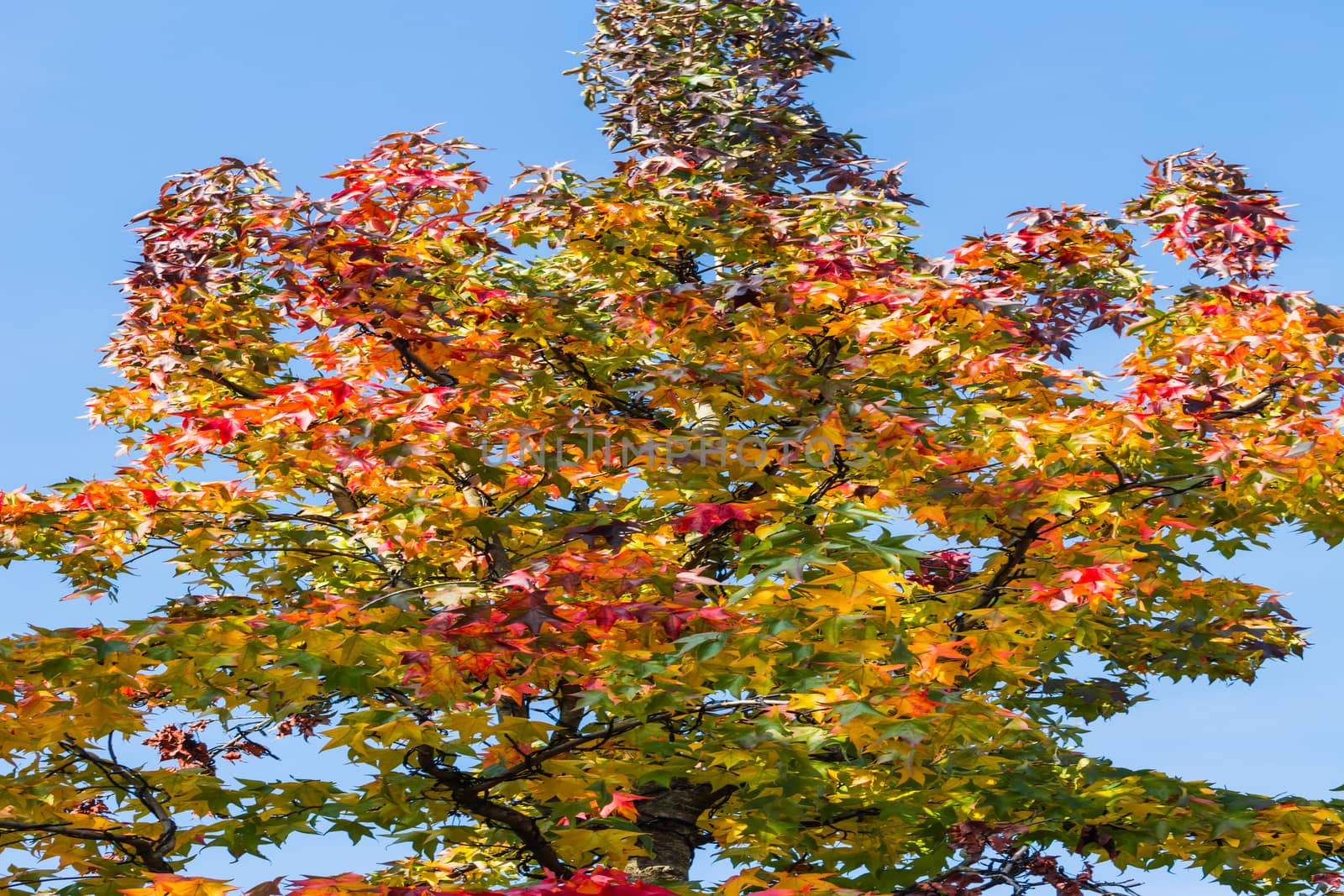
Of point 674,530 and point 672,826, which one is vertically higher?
point 674,530

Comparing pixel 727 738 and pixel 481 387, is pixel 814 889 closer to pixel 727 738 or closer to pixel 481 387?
pixel 727 738

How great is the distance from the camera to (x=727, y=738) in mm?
6719

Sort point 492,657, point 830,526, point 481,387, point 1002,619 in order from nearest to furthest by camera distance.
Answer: point 830,526, point 492,657, point 1002,619, point 481,387

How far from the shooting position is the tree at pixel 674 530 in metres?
6.46

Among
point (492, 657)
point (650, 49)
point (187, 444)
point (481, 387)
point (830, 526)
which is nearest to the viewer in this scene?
point (830, 526)

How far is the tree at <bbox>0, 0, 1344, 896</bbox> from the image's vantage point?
646 centimetres

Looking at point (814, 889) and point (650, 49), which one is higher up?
point (650, 49)

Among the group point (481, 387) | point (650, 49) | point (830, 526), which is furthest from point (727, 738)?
point (650, 49)

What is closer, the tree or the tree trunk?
the tree

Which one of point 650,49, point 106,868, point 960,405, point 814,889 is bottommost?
point 814,889

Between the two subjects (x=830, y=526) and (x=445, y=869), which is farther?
(x=445, y=869)

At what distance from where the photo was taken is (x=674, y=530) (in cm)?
850

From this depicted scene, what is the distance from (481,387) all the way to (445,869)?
593cm

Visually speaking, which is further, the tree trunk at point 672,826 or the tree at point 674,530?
the tree trunk at point 672,826
